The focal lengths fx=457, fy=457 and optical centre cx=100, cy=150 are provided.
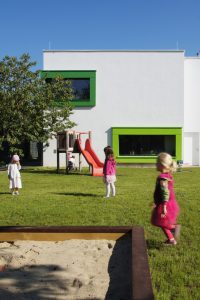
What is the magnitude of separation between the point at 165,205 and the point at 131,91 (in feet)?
90.8

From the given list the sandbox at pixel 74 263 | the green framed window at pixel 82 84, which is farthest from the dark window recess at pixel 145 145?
the sandbox at pixel 74 263

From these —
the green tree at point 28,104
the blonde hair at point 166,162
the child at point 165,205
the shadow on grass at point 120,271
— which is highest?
the green tree at point 28,104

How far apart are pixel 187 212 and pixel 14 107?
19.8 m

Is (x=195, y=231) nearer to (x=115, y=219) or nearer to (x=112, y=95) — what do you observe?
(x=115, y=219)

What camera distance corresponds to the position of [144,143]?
34.9 metres

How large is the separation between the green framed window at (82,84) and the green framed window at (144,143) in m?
2.88

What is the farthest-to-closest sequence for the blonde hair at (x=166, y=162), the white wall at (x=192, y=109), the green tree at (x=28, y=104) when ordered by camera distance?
the white wall at (x=192, y=109) → the green tree at (x=28, y=104) → the blonde hair at (x=166, y=162)

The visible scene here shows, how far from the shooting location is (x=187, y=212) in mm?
10211

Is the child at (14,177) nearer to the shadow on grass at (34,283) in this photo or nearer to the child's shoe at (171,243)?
the child's shoe at (171,243)

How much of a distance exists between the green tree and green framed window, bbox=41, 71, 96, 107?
261 centimetres

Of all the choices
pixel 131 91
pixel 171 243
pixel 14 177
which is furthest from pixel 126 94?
pixel 171 243

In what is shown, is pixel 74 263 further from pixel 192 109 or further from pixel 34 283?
pixel 192 109

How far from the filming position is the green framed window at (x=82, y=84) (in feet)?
111

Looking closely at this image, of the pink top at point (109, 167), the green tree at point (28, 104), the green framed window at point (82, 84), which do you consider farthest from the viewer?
the green framed window at point (82, 84)
